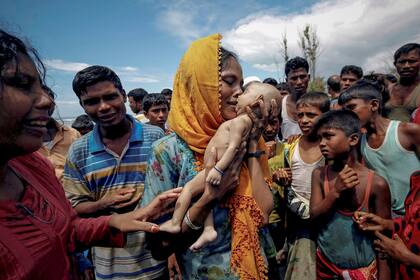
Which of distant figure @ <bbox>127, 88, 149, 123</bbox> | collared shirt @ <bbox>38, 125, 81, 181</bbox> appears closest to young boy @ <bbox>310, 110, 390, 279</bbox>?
collared shirt @ <bbox>38, 125, 81, 181</bbox>

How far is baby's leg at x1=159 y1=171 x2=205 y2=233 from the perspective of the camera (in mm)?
1570

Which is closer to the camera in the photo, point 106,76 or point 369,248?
point 369,248

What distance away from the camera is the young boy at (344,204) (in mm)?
2123

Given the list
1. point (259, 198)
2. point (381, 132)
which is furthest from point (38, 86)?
point (381, 132)

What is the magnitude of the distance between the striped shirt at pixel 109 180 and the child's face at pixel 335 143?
4.94 feet

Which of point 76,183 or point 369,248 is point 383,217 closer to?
point 369,248

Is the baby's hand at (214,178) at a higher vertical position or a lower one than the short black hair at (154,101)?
lower

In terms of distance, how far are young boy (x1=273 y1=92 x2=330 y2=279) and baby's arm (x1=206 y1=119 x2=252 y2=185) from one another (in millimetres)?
1314

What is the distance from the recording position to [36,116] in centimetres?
114

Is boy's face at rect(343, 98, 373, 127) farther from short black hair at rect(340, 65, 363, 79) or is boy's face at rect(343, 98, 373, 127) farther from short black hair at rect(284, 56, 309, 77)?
short black hair at rect(340, 65, 363, 79)

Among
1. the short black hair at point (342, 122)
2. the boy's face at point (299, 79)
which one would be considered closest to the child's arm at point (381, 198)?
the short black hair at point (342, 122)

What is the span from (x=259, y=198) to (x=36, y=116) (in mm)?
1238

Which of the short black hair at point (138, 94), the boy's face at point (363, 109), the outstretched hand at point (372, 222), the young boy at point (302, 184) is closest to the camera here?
the outstretched hand at point (372, 222)

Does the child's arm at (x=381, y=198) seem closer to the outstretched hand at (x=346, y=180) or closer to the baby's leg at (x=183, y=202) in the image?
the outstretched hand at (x=346, y=180)
